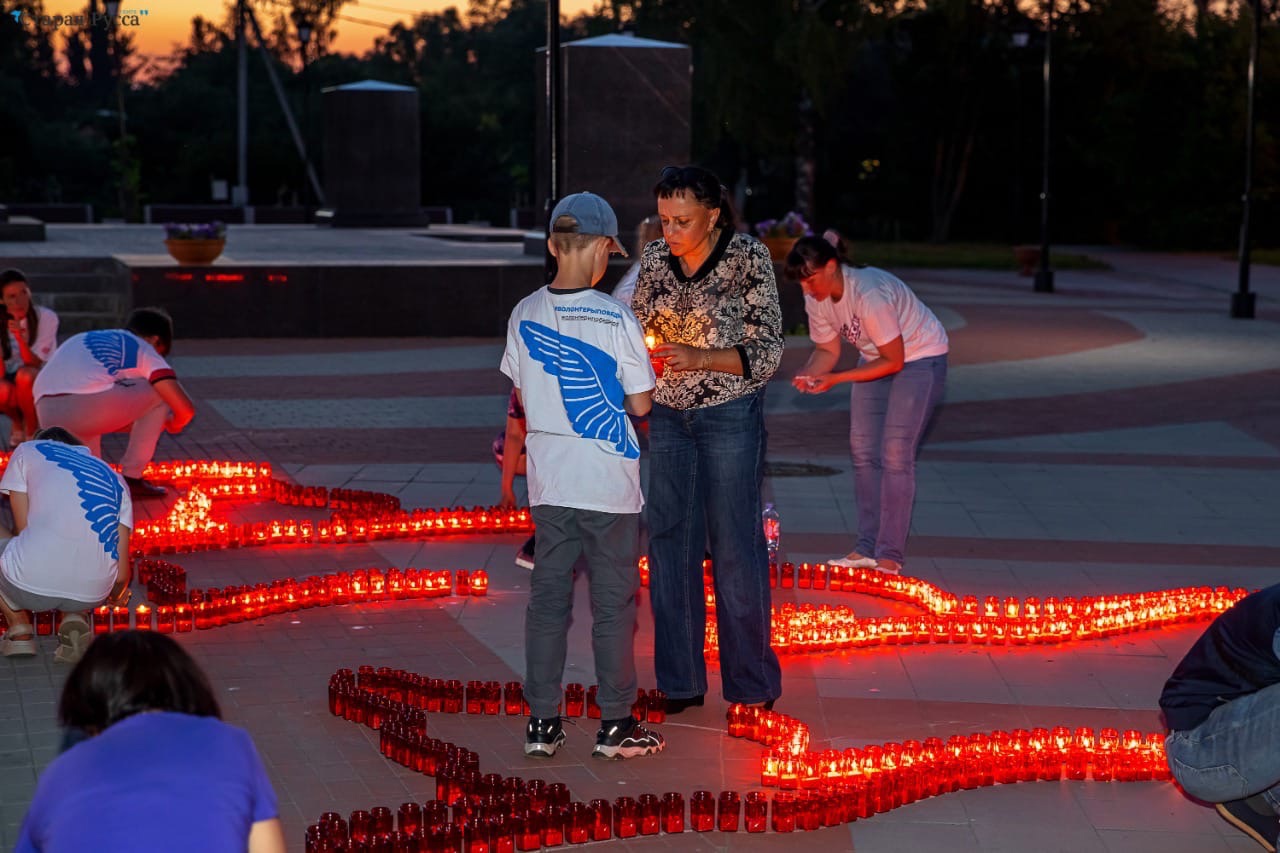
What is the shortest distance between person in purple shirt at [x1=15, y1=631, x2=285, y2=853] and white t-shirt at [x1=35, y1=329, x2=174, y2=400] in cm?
684

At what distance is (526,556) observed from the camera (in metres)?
9.02

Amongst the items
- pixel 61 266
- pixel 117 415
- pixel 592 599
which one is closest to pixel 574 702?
pixel 592 599

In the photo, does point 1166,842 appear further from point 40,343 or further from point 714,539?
point 40,343

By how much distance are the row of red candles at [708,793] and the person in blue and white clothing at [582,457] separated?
1.55 ft

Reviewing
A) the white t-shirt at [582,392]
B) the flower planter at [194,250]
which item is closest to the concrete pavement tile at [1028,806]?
the white t-shirt at [582,392]

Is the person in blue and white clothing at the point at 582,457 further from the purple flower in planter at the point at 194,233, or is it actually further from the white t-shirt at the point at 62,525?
the purple flower in planter at the point at 194,233

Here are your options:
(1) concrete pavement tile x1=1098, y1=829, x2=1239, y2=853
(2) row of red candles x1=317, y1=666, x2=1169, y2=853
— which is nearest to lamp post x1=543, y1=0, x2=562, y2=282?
(2) row of red candles x1=317, y1=666, x2=1169, y2=853

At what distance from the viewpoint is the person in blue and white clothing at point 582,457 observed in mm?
5719

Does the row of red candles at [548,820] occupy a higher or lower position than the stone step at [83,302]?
higher

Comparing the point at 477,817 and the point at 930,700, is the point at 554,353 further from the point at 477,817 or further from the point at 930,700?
the point at 930,700

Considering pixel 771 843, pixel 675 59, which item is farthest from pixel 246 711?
pixel 675 59

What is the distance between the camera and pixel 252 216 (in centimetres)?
4269

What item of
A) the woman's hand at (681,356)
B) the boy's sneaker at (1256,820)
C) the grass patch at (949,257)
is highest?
the woman's hand at (681,356)

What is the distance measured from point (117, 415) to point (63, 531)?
139 inches
